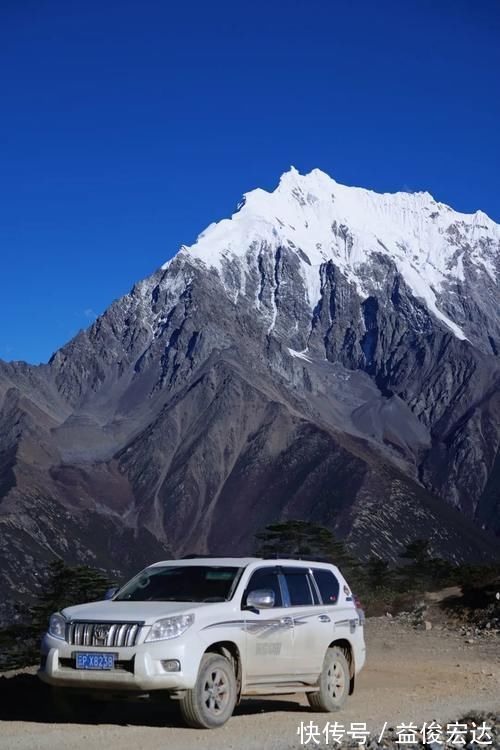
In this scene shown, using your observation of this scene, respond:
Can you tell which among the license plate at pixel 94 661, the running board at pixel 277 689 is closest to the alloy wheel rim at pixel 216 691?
the running board at pixel 277 689

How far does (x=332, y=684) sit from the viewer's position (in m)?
14.5

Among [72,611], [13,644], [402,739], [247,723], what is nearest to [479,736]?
[402,739]

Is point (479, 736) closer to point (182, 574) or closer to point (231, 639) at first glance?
point (231, 639)

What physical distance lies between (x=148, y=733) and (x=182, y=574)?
8.47ft

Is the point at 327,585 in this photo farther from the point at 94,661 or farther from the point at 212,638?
the point at 94,661

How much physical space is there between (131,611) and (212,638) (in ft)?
3.74

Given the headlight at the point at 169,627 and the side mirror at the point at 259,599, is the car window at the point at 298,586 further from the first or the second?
the headlight at the point at 169,627

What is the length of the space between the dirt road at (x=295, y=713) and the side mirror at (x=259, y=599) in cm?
155

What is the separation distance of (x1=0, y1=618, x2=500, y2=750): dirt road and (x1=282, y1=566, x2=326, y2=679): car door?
756 millimetres

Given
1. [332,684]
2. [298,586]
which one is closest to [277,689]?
[332,684]

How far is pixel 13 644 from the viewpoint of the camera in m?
71.1

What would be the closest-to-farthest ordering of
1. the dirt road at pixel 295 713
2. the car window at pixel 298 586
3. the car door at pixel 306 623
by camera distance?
the dirt road at pixel 295 713 < the car door at pixel 306 623 < the car window at pixel 298 586

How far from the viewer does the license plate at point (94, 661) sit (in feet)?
39.8

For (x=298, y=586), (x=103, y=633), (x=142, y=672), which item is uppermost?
(x=298, y=586)
